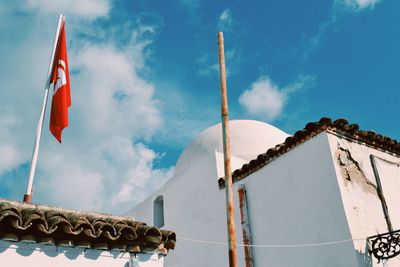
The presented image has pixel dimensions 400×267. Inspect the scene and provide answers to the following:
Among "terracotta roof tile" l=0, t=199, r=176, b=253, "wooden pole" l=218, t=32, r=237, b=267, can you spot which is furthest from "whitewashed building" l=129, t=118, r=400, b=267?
"terracotta roof tile" l=0, t=199, r=176, b=253

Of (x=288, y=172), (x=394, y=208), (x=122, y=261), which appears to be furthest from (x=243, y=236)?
(x=122, y=261)

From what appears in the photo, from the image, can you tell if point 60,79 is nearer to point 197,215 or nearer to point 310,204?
point 310,204

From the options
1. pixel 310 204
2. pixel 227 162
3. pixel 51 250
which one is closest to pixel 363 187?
pixel 310 204

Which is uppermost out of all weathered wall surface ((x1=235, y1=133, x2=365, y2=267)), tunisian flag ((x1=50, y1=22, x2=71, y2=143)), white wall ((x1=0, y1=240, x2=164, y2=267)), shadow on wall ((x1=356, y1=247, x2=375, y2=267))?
tunisian flag ((x1=50, y1=22, x2=71, y2=143))

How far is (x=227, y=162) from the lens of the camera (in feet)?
19.3

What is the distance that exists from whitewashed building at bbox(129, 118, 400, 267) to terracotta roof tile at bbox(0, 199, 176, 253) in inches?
163

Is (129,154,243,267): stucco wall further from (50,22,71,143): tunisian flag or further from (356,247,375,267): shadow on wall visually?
(50,22,71,143): tunisian flag

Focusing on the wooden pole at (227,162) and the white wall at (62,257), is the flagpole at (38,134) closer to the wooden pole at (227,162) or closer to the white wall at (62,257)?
the white wall at (62,257)

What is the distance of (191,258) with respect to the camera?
41.5 ft

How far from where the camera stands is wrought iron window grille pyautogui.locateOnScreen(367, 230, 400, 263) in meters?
7.73

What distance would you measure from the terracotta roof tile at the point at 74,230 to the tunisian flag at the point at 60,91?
1.79 metres

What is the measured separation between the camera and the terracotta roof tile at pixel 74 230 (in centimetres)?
484

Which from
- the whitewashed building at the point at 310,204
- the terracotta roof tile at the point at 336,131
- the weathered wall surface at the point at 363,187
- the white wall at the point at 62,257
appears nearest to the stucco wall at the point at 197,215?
the whitewashed building at the point at 310,204

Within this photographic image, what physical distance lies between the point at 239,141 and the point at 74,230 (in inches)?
417
